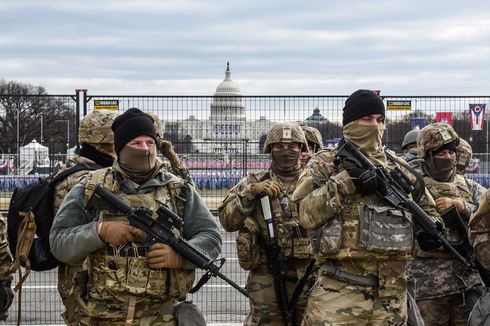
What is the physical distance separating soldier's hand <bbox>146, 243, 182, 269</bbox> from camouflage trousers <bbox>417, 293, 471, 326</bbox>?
261cm

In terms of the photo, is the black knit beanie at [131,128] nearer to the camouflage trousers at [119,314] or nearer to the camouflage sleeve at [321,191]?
the camouflage trousers at [119,314]

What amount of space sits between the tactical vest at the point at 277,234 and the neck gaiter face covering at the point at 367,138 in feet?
3.36

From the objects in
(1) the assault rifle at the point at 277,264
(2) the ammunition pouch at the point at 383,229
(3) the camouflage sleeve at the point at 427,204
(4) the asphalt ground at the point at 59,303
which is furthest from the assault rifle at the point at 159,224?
(4) the asphalt ground at the point at 59,303

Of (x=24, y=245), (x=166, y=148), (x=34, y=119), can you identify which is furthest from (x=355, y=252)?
(x=34, y=119)

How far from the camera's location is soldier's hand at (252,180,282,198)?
238 inches

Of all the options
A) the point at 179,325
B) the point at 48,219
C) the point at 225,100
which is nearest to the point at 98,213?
the point at 179,325

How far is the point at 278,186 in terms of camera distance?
6113mm

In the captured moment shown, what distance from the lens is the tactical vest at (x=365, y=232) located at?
490 centimetres

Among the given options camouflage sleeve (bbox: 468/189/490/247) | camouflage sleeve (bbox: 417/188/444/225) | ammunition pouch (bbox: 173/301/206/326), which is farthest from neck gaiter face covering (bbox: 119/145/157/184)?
camouflage sleeve (bbox: 468/189/490/247)

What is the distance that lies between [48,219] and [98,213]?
1170 millimetres

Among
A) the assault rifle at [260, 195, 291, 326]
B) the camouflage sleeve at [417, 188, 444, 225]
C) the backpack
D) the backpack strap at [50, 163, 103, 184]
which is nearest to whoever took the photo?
the camouflage sleeve at [417, 188, 444, 225]

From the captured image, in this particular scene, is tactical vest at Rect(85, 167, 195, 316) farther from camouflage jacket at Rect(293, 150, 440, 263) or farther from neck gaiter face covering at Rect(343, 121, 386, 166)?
neck gaiter face covering at Rect(343, 121, 386, 166)

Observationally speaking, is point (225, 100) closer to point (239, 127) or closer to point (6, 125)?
point (239, 127)

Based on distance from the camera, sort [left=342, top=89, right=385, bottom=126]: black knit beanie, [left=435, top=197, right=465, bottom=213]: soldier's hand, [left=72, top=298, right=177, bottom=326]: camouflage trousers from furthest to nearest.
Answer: [left=435, top=197, right=465, bottom=213]: soldier's hand → [left=342, top=89, right=385, bottom=126]: black knit beanie → [left=72, top=298, right=177, bottom=326]: camouflage trousers
